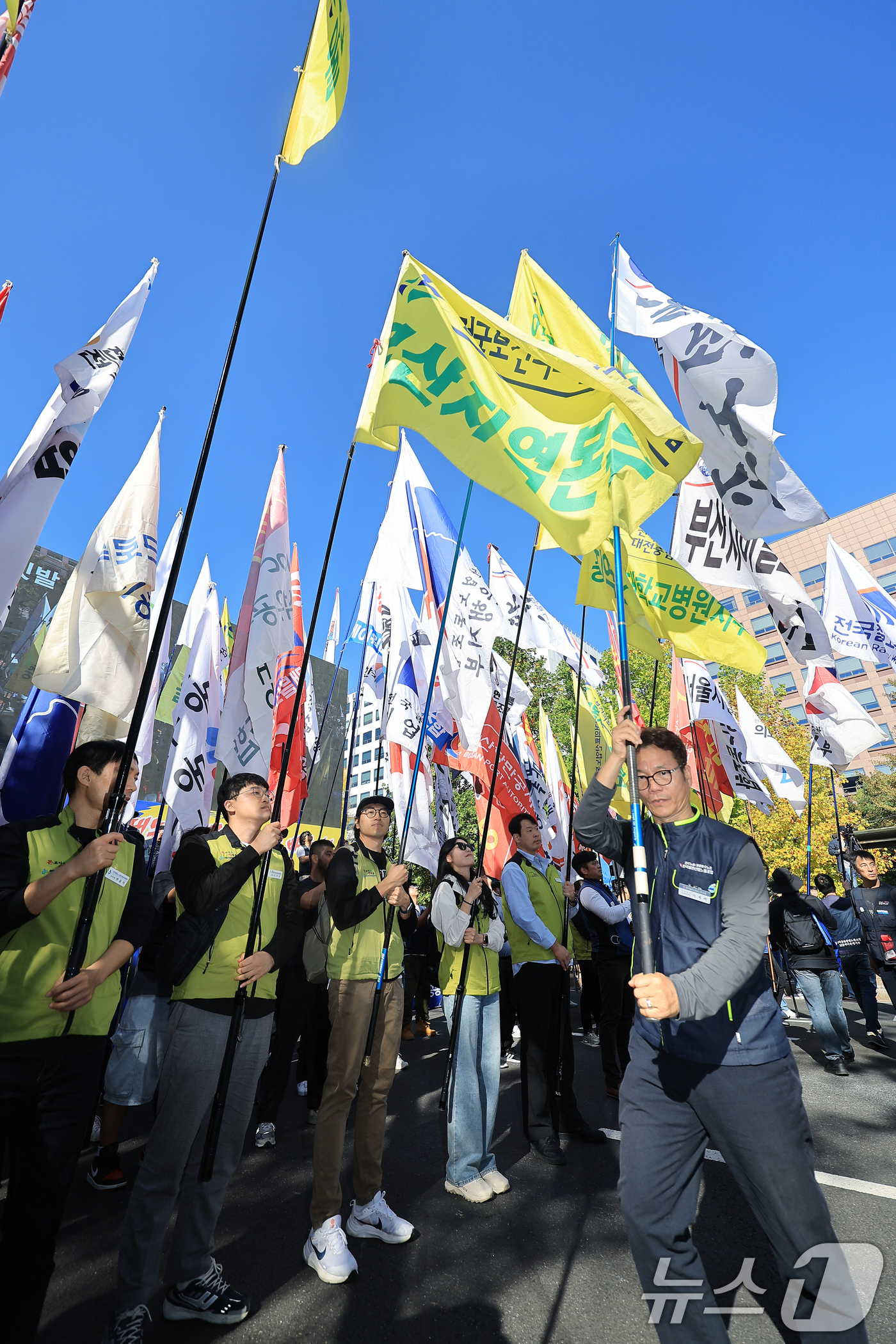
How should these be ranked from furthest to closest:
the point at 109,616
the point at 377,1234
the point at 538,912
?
the point at 109,616, the point at 538,912, the point at 377,1234

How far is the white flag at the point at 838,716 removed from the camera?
9.77m

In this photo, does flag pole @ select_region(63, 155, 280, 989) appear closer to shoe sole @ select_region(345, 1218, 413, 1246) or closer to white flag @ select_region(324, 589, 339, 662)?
shoe sole @ select_region(345, 1218, 413, 1246)

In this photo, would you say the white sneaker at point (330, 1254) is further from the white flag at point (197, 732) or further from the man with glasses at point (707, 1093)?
the white flag at point (197, 732)

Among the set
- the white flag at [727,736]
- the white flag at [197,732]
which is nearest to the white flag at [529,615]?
the white flag at [727,736]

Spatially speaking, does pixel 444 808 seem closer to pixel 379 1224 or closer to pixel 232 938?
pixel 379 1224

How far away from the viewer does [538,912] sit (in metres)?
5.05

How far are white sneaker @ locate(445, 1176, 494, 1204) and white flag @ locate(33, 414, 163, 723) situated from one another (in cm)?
376

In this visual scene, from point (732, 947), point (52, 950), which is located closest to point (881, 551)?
point (732, 947)

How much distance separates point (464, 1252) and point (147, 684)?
9.79ft

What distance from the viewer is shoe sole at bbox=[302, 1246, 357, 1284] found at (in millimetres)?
3021

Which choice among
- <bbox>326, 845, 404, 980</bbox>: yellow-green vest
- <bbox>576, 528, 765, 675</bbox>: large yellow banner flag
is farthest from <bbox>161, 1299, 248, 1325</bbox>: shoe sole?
<bbox>576, 528, 765, 675</bbox>: large yellow banner flag

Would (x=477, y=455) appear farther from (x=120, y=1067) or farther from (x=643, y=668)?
(x=643, y=668)

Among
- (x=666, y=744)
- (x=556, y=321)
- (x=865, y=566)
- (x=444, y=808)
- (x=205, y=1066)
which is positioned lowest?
(x=205, y=1066)

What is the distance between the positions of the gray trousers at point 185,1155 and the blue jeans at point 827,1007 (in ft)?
20.2
